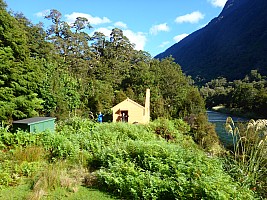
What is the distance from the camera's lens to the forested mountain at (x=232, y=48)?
73.3m

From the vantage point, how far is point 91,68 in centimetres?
3534

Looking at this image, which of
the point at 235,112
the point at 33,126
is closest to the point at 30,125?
the point at 33,126

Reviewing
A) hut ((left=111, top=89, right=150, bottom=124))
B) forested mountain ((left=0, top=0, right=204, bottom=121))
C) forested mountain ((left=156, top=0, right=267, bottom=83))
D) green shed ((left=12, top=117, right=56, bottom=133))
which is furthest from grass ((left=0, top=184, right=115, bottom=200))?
forested mountain ((left=156, top=0, right=267, bottom=83))

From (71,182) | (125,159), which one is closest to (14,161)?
(71,182)

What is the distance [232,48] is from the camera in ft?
300

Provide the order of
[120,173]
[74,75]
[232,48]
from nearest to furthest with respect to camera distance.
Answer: [120,173]
[74,75]
[232,48]

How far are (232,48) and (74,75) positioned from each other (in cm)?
7544

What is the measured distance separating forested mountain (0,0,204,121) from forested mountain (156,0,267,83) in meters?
40.2

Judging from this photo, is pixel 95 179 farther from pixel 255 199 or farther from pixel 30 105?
pixel 30 105

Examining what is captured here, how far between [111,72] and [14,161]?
103 feet

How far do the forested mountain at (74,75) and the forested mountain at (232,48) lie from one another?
40175mm

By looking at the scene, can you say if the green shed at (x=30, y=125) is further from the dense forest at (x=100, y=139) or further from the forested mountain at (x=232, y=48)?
the forested mountain at (x=232, y=48)

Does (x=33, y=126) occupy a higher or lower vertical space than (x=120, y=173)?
higher

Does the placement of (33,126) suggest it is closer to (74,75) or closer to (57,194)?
(57,194)
